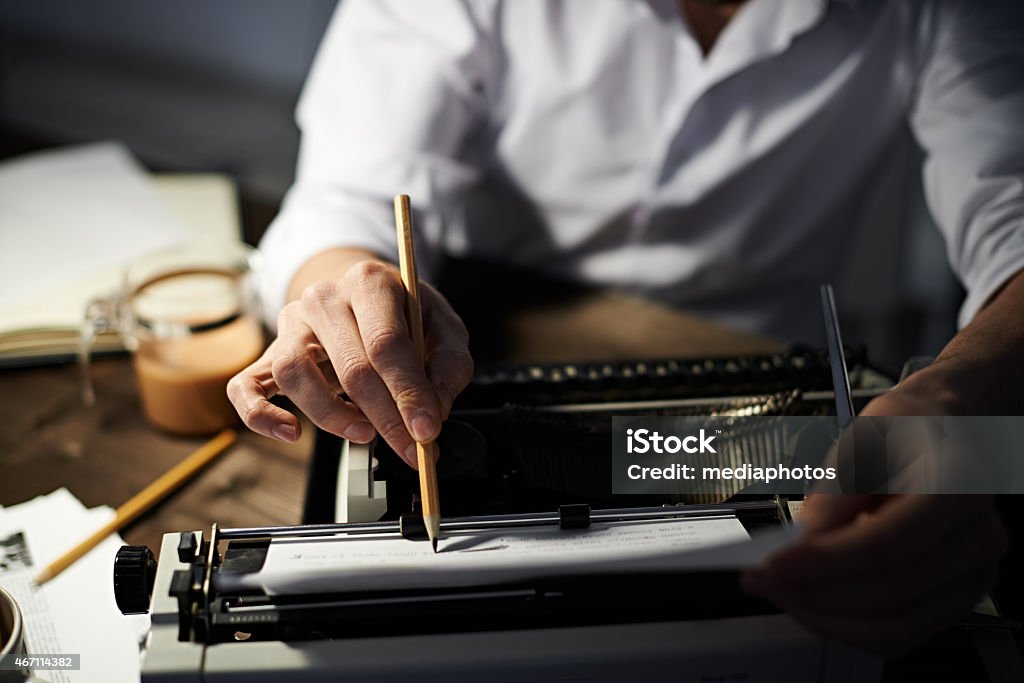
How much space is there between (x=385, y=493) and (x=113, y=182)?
962 millimetres

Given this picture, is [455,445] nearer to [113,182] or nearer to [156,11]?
[113,182]

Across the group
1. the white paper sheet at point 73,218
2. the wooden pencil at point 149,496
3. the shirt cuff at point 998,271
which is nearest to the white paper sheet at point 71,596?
the wooden pencil at point 149,496

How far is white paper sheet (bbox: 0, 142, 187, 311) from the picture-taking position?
1.12 m

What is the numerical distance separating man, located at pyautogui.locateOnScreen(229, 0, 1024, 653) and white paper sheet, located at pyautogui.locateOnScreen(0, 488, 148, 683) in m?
0.21

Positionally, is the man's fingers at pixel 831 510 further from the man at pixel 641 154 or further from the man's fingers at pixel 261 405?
the man's fingers at pixel 261 405

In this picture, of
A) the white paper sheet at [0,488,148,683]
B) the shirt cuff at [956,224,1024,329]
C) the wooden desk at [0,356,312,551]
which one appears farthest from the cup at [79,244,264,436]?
the shirt cuff at [956,224,1024,329]

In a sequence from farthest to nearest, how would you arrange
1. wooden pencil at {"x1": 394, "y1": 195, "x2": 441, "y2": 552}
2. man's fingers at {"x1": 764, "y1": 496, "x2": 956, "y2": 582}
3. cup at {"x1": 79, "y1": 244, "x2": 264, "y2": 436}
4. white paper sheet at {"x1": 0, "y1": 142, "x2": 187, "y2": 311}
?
white paper sheet at {"x1": 0, "y1": 142, "x2": 187, "y2": 311} → cup at {"x1": 79, "y1": 244, "x2": 264, "y2": 436} → wooden pencil at {"x1": 394, "y1": 195, "x2": 441, "y2": 552} → man's fingers at {"x1": 764, "y1": 496, "x2": 956, "y2": 582}

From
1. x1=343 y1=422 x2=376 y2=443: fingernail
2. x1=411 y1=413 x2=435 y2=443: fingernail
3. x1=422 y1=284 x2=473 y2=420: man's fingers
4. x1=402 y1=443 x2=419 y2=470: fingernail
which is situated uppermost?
x1=422 y1=284 x2=473 y2=420: man's fingers

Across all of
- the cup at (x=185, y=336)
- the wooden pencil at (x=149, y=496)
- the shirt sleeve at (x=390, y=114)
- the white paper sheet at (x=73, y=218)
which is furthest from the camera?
the white paper sheet at (x=73, y=218)

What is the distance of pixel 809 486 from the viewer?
0.61 metres

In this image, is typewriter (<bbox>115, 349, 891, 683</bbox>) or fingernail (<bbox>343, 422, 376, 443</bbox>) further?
fingernail (<bbox>343, 422, 376, 443</bbox>)

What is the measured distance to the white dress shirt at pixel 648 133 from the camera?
3.19 feet

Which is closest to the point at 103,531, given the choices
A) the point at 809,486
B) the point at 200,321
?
the point at 200,321

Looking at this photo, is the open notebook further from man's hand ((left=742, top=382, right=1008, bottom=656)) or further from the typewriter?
man's hand ((left=742, top=382, right=1008, bottom=656))
